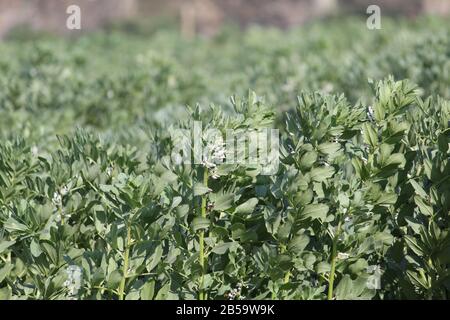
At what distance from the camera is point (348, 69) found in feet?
25.8

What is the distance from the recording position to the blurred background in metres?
34.2

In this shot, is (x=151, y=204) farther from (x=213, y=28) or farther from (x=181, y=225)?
(x=213, y=28)

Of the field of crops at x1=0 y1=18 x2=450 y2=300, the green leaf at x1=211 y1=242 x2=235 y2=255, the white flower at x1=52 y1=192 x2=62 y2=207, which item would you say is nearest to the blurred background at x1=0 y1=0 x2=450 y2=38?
the white flower at x1=52 y1=192 x2=62 y2=207

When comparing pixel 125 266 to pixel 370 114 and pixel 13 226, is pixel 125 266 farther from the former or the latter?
pixel 370 114

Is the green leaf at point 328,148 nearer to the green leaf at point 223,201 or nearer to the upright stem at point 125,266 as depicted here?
the green leaf at point 223,201

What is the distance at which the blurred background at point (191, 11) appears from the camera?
34.2 metres

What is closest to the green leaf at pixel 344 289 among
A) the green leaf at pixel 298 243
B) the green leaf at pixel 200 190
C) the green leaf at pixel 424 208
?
the green leaf at pixel 298 243

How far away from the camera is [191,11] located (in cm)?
3397

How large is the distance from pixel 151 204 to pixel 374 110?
0.97 m

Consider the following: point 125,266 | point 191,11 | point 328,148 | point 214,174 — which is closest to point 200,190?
point 214,174

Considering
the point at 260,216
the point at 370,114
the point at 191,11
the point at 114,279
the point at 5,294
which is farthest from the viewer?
the point at 191,11

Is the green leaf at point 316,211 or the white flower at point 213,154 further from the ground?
the white flower at point 213,154

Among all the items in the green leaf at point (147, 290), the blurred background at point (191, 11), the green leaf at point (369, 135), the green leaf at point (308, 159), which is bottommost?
the green leaf at point (147, 290)
